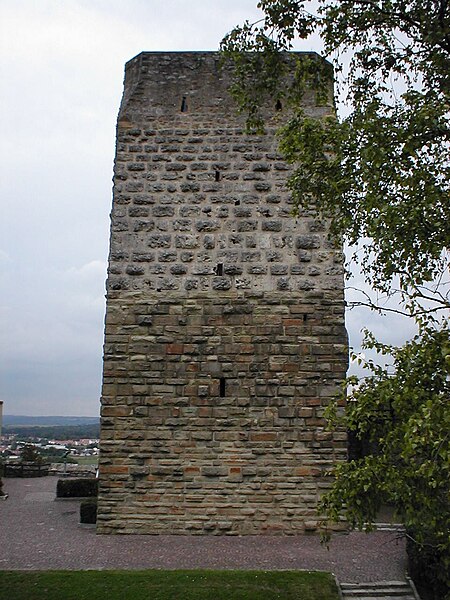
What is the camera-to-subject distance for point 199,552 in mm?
7910

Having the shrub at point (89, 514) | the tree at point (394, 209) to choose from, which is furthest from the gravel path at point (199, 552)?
the tree at point (394, 209)

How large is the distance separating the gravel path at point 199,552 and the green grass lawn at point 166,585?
1.33ft

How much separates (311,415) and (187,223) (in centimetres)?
365

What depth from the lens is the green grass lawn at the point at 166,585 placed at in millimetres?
6223

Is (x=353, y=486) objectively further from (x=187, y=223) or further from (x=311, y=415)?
(x=187, y=223)

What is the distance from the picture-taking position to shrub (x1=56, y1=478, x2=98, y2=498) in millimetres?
13109

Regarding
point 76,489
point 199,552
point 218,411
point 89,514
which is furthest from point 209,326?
point 76,489

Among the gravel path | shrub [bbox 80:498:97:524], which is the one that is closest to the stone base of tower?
the gravel path

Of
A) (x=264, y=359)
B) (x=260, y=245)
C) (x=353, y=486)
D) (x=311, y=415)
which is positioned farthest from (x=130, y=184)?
(x=353, y=486)

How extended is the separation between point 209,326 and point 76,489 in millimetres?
6207

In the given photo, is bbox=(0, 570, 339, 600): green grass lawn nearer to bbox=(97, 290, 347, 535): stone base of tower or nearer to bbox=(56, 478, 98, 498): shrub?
bbox=(97, 290, 347, 535): stone base of tower

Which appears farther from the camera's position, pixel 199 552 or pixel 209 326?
pixel 209 326

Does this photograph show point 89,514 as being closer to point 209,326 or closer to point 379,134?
point 209,326

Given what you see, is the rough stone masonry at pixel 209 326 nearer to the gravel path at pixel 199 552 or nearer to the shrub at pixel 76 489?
the gravel path at pixel 199 552
